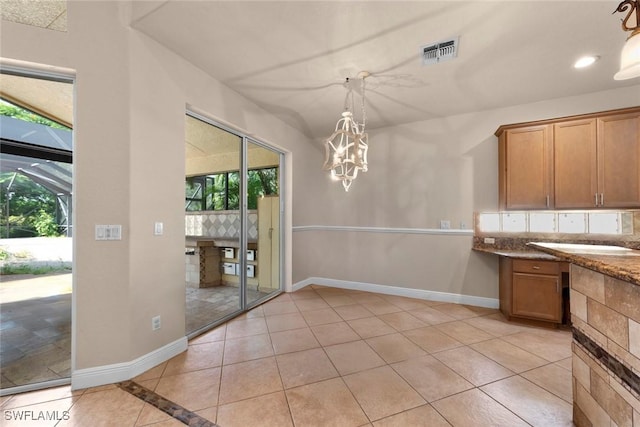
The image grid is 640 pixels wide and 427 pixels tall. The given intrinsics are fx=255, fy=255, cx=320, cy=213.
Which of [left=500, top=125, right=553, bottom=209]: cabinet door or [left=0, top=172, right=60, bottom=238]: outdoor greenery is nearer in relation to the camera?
[left=0, top=172, right=60, bottom=238]: outdoor greenery

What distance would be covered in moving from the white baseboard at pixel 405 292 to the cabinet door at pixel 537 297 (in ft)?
1.85

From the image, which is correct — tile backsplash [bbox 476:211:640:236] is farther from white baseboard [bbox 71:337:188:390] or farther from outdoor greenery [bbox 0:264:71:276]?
outdoor greenery [bbox 0:264:71:276]

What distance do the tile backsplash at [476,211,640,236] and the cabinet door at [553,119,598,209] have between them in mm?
309

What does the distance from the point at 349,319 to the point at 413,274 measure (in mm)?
1464

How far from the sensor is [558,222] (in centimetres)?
323

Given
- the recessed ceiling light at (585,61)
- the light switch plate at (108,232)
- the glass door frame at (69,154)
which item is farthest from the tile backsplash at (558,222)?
the glass door frame at (69,154)

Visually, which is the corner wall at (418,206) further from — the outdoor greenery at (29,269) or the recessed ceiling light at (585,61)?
the outdoor greenery at (29,269)

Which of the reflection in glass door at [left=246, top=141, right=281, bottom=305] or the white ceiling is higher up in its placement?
the white ceiling

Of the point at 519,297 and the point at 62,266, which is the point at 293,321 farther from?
the point at 519,297

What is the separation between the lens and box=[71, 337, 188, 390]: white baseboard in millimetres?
1867

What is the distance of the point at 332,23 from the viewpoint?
6.54 feet

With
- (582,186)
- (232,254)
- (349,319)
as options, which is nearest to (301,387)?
(349,319)

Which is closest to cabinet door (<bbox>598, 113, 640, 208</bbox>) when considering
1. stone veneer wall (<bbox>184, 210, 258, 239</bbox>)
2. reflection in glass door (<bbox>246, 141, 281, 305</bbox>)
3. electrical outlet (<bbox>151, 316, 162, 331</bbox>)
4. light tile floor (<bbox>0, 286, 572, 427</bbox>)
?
light tile floor (<bbox>0, 286, 572, 427</bbox>)

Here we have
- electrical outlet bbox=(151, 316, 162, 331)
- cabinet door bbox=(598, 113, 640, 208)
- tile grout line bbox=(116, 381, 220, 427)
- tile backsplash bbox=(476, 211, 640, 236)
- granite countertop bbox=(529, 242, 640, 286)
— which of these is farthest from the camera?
tile backsplash bbox=(476, 211, 640, 236)
